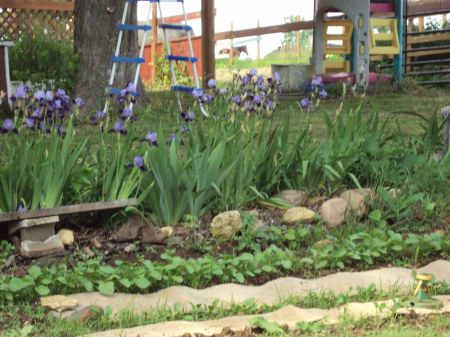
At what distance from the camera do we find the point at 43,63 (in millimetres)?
9297

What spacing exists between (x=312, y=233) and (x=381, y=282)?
0.81 metres

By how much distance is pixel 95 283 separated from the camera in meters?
2.98

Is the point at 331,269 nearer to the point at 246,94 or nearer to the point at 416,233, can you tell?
the point at 416,233

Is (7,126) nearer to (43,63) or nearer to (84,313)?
(84,313)

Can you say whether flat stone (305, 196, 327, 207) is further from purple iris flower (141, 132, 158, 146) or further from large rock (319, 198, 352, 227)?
purple iris flower (141, 132, 158, 146)

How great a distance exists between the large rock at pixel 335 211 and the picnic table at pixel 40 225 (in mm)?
1117

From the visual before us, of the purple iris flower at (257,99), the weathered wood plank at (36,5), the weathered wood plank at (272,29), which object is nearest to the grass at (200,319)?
the purple iris flower at (257,99)

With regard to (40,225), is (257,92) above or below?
above

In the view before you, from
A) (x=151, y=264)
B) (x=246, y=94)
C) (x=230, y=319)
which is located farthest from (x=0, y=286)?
(x=246, y=94)

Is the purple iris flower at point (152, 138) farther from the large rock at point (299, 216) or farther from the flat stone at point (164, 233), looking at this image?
the large rock at point (299, 216)

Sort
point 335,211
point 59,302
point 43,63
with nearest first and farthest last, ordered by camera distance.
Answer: point 59,302, point 335,211, point 43,63

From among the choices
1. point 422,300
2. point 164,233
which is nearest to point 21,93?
point 164,233

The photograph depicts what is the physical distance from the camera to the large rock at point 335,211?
12.9ft

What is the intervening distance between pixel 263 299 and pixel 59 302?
2.80 ft
